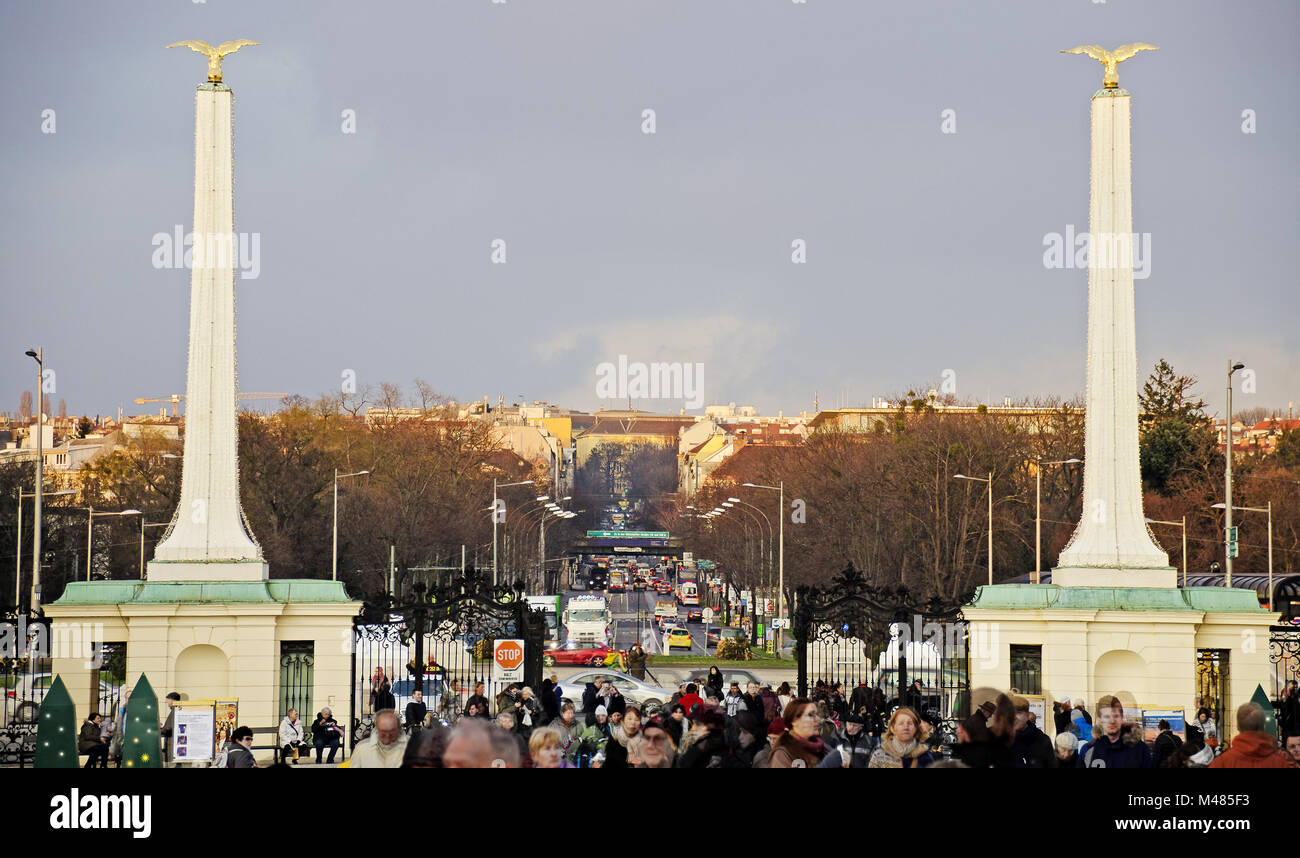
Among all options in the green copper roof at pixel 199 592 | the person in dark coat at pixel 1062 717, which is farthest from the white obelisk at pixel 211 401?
the person in dark coat at pixel 1062 717

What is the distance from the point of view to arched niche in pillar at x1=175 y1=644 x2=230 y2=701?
77.5 feet

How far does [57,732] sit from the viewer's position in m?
16.6

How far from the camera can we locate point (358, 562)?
69688mm

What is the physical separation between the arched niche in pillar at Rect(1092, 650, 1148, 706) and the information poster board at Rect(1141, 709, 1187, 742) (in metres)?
1.63

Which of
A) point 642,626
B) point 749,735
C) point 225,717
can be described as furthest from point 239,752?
point 642,626

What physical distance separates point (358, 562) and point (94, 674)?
46.5 metres

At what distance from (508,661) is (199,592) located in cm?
474

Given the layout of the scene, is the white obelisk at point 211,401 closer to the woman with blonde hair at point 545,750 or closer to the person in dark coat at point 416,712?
the person in dark coat at point 416,712

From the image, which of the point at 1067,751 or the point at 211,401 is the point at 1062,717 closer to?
the point at 1067,751

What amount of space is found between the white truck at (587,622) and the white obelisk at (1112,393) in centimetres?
3823

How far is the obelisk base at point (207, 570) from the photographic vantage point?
78.6 feet

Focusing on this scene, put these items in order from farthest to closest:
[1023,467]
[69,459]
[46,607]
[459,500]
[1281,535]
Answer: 1. [69,459]
2. [459,500]
3. [1023,467]
4. [1281,535]
5. [46,607]
